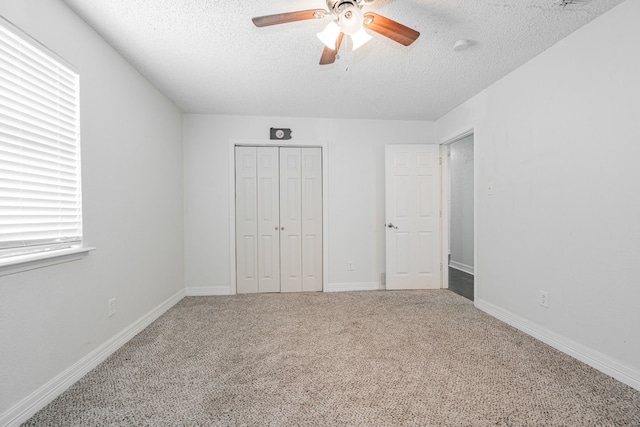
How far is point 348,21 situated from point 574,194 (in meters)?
2.03

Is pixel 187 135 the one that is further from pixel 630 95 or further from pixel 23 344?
pixel 630 95

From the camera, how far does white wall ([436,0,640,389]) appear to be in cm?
174

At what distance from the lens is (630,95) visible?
1.72 metres

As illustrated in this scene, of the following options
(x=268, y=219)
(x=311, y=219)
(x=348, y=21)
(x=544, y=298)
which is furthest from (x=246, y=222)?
(x=544, y=298)

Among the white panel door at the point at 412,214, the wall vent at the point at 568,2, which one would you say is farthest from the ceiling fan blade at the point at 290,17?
the white panel door at the point at 412,214

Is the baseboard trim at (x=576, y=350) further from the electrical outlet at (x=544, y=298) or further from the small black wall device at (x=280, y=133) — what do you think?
the small black wall device at (x=280, y=133)

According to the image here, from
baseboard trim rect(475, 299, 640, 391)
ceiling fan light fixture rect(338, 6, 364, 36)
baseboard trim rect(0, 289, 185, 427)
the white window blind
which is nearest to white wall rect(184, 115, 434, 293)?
baseboard trim rect(0, 289, 185, 427)

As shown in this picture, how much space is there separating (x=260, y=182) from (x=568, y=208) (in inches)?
126

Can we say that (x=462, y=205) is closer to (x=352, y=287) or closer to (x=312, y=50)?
(x=352, y=287)

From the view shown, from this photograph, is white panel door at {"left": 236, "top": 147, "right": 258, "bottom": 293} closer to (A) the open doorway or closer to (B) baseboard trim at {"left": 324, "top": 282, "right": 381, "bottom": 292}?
(B) baseboard trim at {"left": 324, "top": 282, "right": 381, "bottom": 292}

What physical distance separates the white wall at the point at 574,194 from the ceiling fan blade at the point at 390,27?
135cm

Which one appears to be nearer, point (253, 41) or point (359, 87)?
point (253, 41)

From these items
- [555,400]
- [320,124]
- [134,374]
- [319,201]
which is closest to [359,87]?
[320,124]

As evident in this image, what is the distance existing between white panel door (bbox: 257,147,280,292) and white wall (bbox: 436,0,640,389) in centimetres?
256
